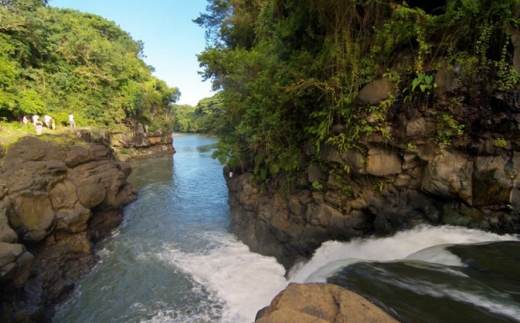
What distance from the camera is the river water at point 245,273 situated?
11.2 ft

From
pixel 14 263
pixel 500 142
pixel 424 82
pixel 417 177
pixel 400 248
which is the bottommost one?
pixel 14 263

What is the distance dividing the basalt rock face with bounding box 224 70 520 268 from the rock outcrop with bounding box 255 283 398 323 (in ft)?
11.9

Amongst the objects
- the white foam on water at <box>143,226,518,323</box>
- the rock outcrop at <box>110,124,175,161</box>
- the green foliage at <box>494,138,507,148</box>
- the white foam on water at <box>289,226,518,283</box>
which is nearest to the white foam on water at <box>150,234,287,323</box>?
the white foam on water at <box>143,226,518,323</box>

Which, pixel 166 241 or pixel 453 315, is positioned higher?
pixel 453 315

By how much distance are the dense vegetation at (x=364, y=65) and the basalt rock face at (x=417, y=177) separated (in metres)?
0.19

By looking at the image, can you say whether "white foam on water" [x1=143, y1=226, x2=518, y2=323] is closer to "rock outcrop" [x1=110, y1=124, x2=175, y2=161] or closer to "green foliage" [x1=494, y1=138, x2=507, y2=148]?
"green foliage" [x1=494, y1=138, x2=507, y2=148]

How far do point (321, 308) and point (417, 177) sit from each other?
13.8ft

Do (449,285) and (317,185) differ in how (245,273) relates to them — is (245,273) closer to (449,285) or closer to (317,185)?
(317,185)

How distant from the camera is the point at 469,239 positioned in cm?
499

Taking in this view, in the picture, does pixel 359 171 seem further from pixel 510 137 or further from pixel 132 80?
pixel 132 80

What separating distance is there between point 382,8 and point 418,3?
42.6 inches

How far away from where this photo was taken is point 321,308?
2918mm

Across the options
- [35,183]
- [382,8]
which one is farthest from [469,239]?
[35,183]

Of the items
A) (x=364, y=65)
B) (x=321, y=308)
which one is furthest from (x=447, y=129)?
(x=321, y=308)
